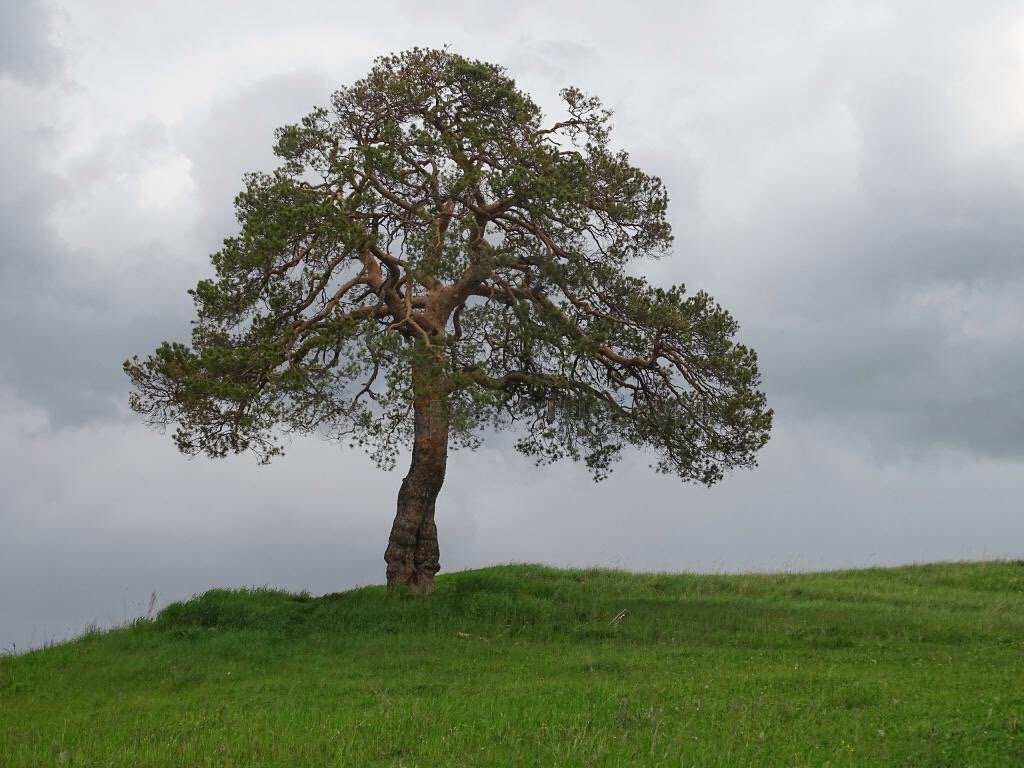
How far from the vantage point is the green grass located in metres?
13.5

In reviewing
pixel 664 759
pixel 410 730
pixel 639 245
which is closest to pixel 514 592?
pixel 639 245

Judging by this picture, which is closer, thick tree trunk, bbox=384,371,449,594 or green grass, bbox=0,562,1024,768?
green grass, bbox=0,562,1024,768

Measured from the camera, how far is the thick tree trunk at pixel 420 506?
2717cm

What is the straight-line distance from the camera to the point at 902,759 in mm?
12750

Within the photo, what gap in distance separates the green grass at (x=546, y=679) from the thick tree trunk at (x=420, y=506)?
797 millimetres

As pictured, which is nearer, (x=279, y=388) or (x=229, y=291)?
(x=279, y=388)

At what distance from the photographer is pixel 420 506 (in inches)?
1073

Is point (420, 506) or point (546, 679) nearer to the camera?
point (546, 679)

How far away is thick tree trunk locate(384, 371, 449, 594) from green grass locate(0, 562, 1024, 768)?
0.80 m

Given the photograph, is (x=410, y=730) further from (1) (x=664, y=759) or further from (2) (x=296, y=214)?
(2) (x=296, y=214)

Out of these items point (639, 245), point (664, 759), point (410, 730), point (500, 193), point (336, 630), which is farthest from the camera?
point (639, 245)

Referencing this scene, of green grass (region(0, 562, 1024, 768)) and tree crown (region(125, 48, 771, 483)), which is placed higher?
tree crown (region(125, 48, 771, 483))

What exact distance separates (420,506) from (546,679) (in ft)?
32.9

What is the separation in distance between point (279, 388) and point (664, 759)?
15.0 meters
